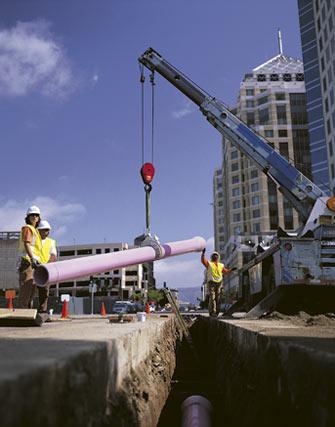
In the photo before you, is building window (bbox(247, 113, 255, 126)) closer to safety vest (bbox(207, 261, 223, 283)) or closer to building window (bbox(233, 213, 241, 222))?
building window (bbox(233, 213, 241, 222))

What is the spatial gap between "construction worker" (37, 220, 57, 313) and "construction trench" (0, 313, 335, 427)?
2.54 m

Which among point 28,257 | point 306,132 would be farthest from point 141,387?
point 306,132

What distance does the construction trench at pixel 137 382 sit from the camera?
1.57 meters

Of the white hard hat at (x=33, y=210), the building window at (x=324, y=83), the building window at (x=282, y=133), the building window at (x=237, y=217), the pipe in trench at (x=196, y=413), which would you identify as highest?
the building window at (x=282, y=133)

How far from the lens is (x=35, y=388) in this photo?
4.87ft

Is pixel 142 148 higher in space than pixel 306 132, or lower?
lower

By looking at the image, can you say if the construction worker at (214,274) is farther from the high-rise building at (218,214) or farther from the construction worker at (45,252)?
the high-rise building at (218,214)

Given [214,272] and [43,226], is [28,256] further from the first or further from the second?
[214,272]

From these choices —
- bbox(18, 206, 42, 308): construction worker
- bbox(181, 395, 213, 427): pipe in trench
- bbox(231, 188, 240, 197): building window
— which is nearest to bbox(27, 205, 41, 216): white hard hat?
bbox(18, 206, 42, 308): construction worker

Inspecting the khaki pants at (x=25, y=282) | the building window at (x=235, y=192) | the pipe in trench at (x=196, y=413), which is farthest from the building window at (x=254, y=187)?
the pipe in trench at (x=196, y=413)

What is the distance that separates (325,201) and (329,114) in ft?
127

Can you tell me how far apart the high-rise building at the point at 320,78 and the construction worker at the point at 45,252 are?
134 ft

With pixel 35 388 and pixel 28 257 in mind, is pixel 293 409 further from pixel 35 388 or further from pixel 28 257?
pixel 28 257

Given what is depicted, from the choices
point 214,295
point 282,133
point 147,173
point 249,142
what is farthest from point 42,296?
point 282,133
